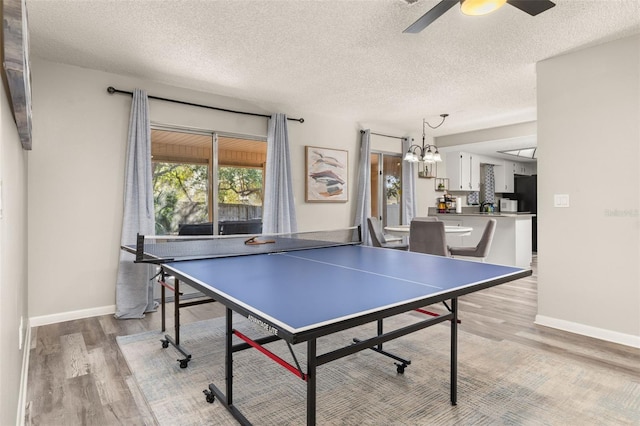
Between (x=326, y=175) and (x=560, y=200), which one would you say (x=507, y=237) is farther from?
(x=326, y=175)

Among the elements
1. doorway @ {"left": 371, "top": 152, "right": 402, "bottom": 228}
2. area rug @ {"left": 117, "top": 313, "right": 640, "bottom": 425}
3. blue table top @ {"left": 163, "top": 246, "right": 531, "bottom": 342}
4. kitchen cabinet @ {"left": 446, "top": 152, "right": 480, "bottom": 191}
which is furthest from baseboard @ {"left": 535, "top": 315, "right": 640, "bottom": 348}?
kitchen cabinet @ {"left": 446, "top": 152, "right": 480, "bottom": 191}

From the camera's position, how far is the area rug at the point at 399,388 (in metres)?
1.93

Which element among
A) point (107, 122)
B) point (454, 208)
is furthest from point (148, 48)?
point (454, 208)

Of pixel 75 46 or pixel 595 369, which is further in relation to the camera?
pixel 75 46

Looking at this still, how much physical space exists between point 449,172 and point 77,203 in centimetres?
658

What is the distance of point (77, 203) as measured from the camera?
366cm

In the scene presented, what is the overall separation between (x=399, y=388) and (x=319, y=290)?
3.55 ft

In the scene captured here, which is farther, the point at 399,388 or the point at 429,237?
the point at 429,237

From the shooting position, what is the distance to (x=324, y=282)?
5.82 ft

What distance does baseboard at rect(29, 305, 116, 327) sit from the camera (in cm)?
344

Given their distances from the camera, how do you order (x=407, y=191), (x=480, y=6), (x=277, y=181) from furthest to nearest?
(x=407, y=191)
(x=277, y=181)
(x=480, y=6)

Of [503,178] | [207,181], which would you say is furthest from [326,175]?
[503,178]

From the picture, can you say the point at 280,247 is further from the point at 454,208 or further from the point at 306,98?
the point at 454,208

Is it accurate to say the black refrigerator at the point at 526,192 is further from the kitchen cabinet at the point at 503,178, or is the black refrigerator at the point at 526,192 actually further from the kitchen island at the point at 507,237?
the kitchen island at the point at 507,237
